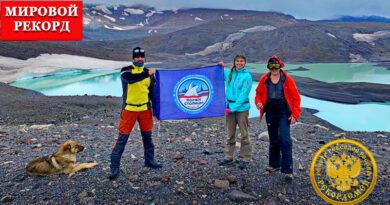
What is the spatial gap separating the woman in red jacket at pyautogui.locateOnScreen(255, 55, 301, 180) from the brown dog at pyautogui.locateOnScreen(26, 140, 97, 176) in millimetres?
3434

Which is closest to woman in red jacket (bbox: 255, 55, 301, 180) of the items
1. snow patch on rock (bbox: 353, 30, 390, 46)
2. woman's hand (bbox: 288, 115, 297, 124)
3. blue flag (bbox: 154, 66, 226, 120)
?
woman's hand (bbox: 288, 115, 297, 124)

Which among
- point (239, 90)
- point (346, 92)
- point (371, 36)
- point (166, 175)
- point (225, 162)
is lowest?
point (346, 92)

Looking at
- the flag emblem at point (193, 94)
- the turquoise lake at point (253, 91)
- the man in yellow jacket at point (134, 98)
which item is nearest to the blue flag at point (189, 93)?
the flag emblem at point (193, 94)

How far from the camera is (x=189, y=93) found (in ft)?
27.6

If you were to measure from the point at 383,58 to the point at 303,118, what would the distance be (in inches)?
2543

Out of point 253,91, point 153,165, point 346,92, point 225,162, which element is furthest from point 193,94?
point 346,92

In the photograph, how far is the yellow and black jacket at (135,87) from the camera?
275 inches

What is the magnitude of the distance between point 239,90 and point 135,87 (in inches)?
75.0

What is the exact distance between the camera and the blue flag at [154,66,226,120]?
8.17m

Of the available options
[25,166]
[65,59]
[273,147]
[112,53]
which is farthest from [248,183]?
[112,53]

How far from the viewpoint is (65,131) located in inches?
476

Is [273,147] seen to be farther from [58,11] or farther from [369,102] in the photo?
[58,11]

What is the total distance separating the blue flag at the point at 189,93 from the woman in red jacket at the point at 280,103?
4.48ft

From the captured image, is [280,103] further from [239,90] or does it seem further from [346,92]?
[346,92]
